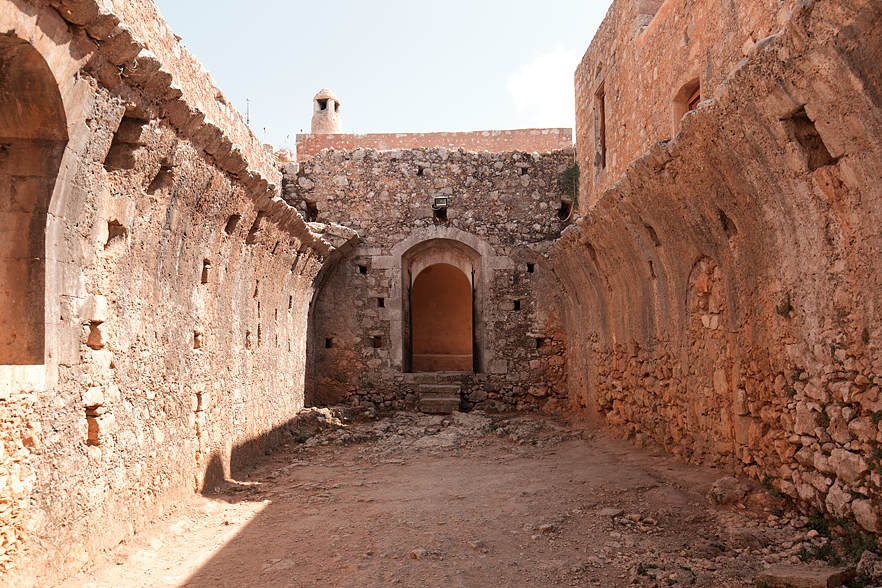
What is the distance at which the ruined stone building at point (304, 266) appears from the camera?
3340mm

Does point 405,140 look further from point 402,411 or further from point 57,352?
point 57,352

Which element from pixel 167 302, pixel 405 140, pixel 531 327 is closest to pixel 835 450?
pixel 167 302

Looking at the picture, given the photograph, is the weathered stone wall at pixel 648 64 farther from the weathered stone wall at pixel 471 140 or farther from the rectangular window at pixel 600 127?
the weathered stone wall at pixel 471 140

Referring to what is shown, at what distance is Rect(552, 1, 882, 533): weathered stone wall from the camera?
336 cm

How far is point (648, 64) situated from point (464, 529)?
6.69 m

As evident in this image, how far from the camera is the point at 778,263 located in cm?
451

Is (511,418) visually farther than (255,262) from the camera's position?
Yes

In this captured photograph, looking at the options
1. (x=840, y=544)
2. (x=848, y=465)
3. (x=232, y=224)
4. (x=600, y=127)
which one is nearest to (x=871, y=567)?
(x=840, y=544)

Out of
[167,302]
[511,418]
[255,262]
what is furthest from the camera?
[511,418]

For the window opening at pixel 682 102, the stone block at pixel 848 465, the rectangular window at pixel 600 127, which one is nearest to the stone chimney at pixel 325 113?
the rectangular window at pixel 600 127

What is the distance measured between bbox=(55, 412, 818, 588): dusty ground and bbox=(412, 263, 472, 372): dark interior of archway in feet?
33.3

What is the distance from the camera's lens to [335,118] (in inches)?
654

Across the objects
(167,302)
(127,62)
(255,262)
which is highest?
(127,62)

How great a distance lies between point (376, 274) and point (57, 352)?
8131mm
